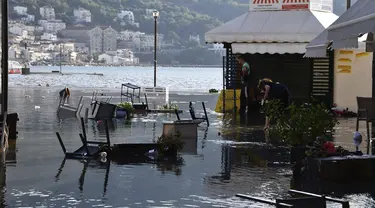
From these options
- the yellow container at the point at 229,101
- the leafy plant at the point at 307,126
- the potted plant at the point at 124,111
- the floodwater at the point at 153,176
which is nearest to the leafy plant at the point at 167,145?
the floodwater at the point at 153,176

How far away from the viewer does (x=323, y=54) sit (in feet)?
62.2

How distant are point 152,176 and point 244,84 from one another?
58.3ft

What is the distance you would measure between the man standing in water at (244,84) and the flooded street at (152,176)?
852cm

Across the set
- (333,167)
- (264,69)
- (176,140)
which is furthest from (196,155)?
(264,69)

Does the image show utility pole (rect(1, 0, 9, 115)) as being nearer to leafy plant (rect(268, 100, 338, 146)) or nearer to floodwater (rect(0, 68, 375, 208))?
floodwater (rect(0, 68, 375, 208))

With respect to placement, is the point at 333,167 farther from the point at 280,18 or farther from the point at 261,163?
the point at 280,18

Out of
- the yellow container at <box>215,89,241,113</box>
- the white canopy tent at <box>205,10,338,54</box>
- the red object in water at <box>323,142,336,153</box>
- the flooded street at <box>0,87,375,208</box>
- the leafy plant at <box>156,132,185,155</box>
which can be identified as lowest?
the flooded street at <box>0,87,375,208</box>

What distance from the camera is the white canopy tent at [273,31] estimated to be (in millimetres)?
30953

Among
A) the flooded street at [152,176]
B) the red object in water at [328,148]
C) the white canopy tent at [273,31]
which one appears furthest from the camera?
the white canopy tent at [273,31]

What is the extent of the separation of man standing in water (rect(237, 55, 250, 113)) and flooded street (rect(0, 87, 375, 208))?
8520 millimetres

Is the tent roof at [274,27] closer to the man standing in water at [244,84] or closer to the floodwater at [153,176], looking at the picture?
the man standing in water at [244,84]

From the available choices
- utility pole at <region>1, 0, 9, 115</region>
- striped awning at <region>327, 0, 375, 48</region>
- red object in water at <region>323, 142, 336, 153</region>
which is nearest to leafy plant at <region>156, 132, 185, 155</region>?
red object in water at <region>323, 142, 336, 153</region>

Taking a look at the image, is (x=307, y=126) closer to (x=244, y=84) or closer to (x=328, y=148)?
(x=328, y=148)

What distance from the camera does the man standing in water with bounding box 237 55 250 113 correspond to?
1212 inches
